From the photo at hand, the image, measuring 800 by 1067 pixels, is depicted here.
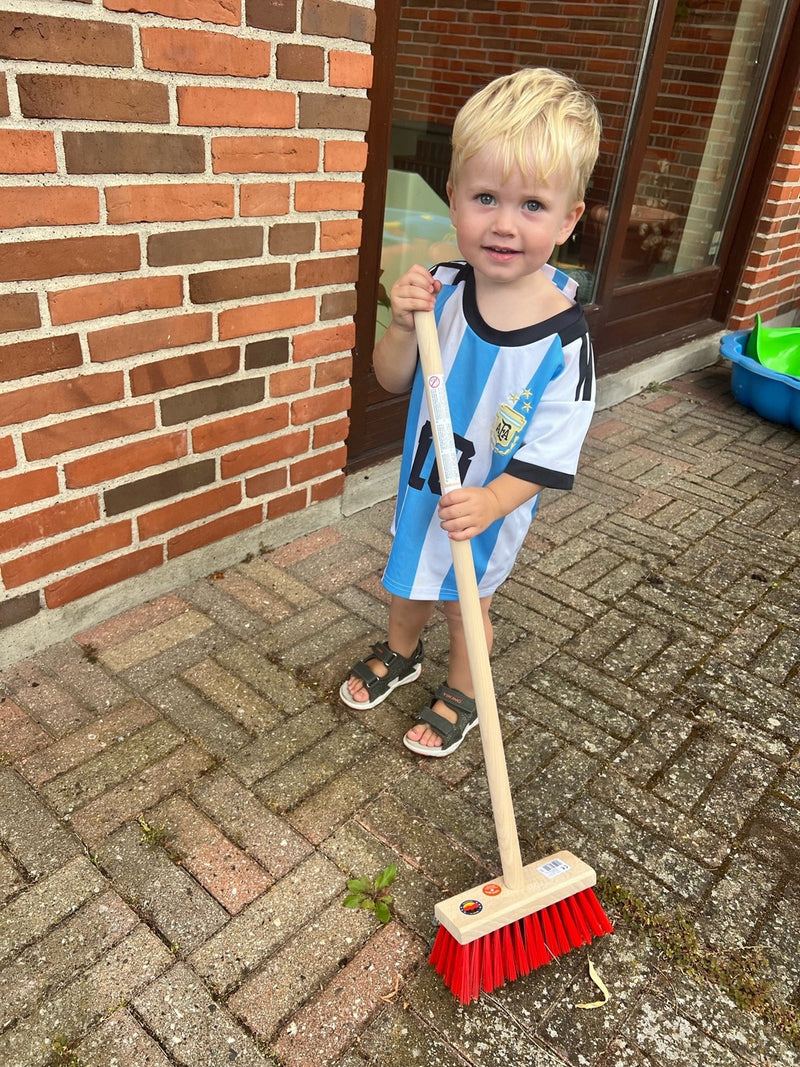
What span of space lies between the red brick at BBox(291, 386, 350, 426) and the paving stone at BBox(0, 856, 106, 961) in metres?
1.56

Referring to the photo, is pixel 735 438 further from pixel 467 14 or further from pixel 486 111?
pixel 486 111

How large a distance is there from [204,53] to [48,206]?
59cm

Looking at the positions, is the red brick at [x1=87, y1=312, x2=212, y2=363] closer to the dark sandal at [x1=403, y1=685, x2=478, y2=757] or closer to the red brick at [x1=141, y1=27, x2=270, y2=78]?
the red brick at [x1=141, y1=27, x2=270, y2=78]

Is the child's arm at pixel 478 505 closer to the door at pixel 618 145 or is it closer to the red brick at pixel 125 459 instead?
the red brick at pixel 125 459

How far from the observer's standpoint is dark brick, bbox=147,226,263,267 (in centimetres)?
215

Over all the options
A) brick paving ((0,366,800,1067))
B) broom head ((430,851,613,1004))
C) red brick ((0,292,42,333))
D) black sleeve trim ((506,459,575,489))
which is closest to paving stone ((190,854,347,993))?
brick paving ((0,366,800,1067))

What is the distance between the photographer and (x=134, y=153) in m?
1.99

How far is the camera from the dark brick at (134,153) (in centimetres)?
189

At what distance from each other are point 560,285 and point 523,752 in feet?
3.98

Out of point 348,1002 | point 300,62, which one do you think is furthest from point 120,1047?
point 300,62

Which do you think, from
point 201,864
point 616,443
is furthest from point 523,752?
point 616,443

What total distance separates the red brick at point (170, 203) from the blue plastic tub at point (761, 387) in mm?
3178

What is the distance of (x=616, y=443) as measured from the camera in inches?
165

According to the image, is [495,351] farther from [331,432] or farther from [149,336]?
[331,432]
